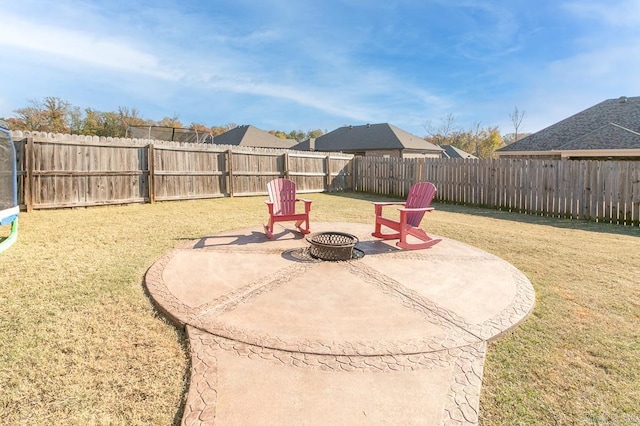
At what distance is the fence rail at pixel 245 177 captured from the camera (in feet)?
26.2

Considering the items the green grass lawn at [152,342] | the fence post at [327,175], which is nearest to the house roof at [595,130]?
the fence post at [327,175]

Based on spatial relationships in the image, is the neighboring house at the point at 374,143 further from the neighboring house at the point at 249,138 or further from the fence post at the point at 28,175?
the fence post at the point at 28,175

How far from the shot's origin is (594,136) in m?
14.4

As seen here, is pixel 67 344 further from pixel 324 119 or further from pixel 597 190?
pixel 324 119

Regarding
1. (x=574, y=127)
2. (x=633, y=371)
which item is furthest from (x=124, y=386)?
(x=574, y=127)

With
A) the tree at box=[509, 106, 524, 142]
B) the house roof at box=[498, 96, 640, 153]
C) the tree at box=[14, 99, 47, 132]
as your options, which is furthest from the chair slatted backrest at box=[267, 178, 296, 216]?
the tree at box=[509, 106, 524, 142]

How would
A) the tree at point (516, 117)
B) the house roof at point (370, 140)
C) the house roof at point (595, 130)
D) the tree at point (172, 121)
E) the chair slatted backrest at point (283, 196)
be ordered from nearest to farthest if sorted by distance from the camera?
1. the chair slatted backrest at point (283, 196)
2. the house roof at point (595, 130)
3. the house roof at point (370, 140)
4. the tree at point (172, 121)
5. the tree at point (516, 117)

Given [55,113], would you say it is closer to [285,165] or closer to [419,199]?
[285,165]

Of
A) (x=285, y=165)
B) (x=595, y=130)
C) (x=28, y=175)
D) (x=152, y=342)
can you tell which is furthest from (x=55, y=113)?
(x=595, y=130)

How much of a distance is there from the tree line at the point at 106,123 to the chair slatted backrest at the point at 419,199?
24.4 metres

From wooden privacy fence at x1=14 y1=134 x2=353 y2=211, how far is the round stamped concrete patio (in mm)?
6497

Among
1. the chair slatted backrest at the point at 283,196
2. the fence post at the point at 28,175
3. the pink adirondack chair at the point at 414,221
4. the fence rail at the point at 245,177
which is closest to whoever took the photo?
the pink adirondack chair at the point at 414,221

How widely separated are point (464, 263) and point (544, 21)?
13.5m

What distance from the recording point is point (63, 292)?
3.19m
